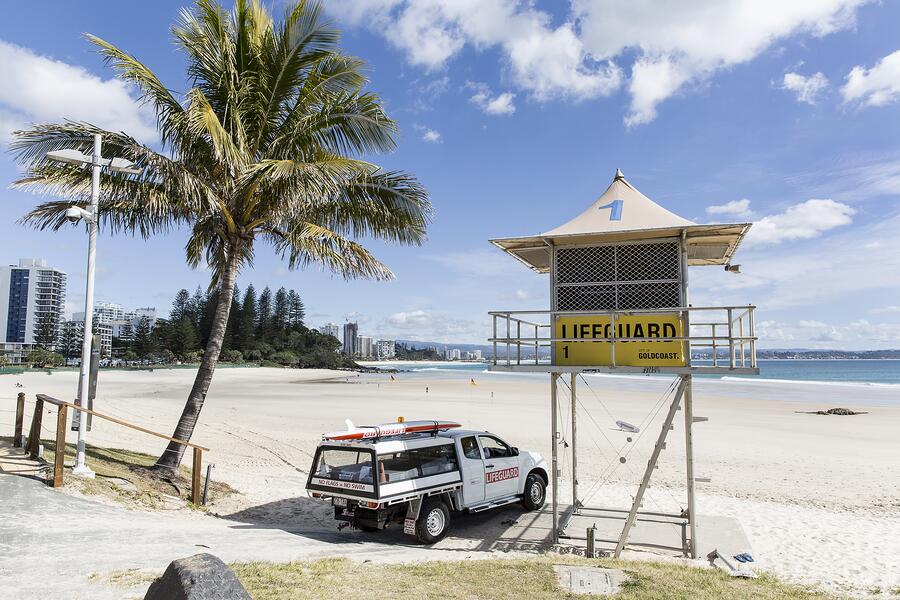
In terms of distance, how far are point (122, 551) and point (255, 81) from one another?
10.2 metres

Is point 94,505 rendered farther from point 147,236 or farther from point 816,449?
point 816,449

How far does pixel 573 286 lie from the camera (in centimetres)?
1014

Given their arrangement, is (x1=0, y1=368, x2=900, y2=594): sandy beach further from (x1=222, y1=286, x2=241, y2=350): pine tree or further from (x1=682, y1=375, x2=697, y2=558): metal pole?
(x1=222, y1=286, x2=241, y2=350): pine tree

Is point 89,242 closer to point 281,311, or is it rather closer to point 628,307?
point 628,307

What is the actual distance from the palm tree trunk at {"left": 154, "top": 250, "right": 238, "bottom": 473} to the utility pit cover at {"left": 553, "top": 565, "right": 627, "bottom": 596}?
27.8ft

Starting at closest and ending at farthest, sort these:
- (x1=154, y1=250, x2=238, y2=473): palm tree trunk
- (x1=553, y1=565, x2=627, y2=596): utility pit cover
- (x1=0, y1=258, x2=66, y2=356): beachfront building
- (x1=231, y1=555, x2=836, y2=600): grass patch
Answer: (x1=231, y1=555, x2=836, y2=600): grass patch → (x1=553, y1=565, x2=627, y2=596): utility pit cover → (x1=154, y1=250, x2=238, y2=473): palm tree trunk → (x1=0, y1=258, x2=66, y2=356): beachfront building

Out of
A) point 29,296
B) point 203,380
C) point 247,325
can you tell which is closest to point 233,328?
point 247,325

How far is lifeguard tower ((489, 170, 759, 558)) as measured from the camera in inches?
363

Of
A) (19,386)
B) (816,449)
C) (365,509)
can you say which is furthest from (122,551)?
(19,386)

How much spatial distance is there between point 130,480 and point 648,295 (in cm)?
1055

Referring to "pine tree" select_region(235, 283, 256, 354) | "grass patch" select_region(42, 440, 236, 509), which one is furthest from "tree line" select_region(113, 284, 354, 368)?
"grass patch" select_region(42, 440, 236, 509)

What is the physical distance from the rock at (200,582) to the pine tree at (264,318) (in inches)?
→ 5003

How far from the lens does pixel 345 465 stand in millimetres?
9375

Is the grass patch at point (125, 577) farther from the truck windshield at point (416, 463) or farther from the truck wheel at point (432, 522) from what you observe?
the truck wheel at point (432, 522)
